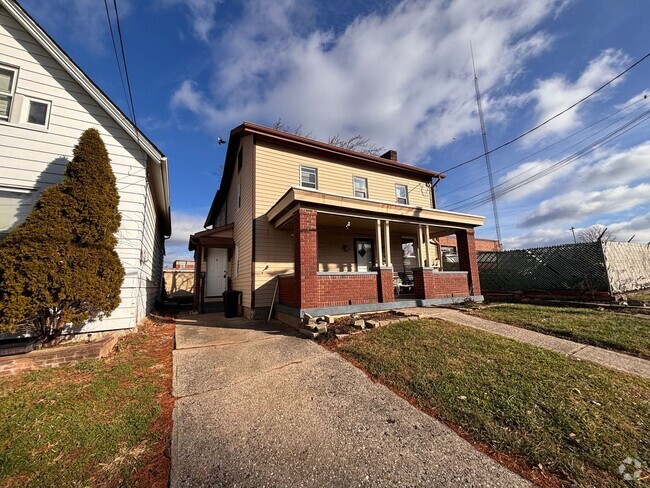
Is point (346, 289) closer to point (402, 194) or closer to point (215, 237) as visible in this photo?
point (215, 237)

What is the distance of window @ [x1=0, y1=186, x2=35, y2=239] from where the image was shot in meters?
5.37

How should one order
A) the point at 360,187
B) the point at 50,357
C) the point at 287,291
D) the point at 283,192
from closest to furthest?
the point at 50,357 → the point at 287,291 → the point at 283,192 → the point at 360,187

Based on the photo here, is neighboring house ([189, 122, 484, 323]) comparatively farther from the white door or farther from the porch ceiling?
the white door

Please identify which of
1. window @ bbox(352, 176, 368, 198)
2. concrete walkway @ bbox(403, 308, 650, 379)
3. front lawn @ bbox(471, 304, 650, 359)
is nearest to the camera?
concrete walkway @ bbox(403, 308, 650, 379)

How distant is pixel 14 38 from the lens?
19.3ft

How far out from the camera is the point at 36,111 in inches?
233

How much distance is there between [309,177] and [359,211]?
11.1 ft

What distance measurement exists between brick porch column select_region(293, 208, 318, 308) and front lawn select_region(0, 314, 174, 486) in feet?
11.1

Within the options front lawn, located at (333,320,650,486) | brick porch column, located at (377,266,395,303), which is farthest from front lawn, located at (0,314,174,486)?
brick porch column, located at (377,266,395,303)

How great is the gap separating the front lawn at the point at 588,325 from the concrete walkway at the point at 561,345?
300 mm

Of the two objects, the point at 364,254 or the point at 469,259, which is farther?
the point at 364,254

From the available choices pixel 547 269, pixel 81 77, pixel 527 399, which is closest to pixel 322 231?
pixel 81 77

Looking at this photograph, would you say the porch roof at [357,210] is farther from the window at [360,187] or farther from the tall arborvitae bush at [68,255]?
the tall arborvitae bush at [68,255]

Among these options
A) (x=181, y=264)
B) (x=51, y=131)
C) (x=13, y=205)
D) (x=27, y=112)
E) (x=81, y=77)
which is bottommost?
(x=13, y=205)
